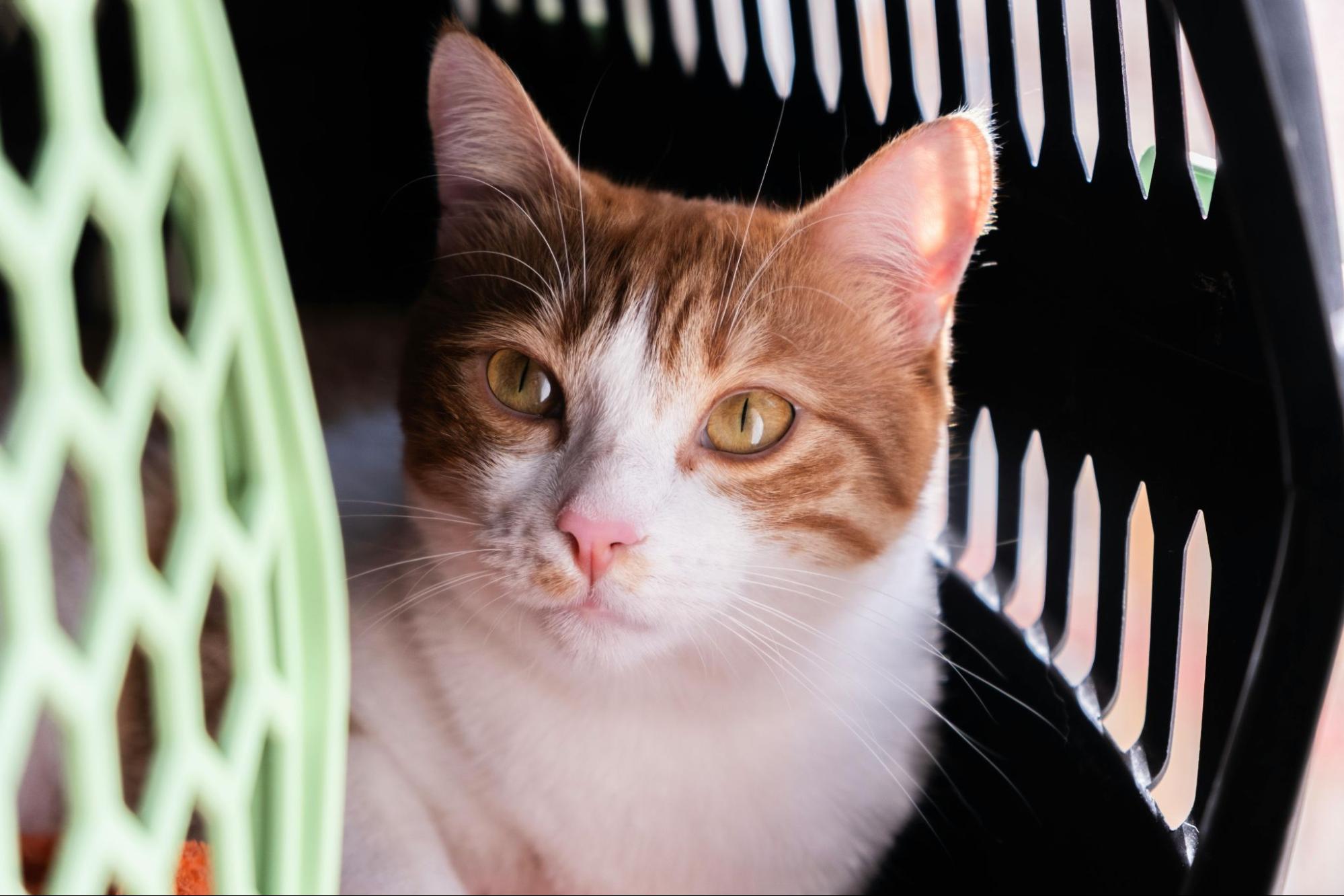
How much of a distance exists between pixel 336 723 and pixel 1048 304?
70 centimetres

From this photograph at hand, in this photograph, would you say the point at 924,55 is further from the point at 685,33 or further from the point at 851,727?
the point at 851,727

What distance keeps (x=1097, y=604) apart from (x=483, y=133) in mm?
691

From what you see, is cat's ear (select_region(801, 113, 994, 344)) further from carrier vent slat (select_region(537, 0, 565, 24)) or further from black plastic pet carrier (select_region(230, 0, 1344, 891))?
carrier vent slat (select_region(537, 0, 565, 24))

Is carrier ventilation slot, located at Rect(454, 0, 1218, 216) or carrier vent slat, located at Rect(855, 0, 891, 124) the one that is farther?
carrier vent slat, located at Rect(855, 0, 891, 124)

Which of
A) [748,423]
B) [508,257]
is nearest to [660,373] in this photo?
[748,423]

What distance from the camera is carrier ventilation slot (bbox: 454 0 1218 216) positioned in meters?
0.77

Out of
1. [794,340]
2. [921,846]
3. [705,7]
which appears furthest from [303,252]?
[921,846]

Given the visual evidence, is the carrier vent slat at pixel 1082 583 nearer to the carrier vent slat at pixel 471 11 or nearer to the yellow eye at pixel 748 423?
the yellow eye at pixel 748 423

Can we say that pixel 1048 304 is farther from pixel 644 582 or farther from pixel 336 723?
pixel 336 723

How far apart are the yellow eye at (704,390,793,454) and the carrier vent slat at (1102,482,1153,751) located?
1.00 ft

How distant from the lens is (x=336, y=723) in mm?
691

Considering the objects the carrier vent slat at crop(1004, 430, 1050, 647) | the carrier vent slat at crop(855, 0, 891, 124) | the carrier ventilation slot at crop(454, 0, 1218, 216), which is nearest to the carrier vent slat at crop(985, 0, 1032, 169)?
the carrier ventilation slot at crop(454, 0, 1218, 216)

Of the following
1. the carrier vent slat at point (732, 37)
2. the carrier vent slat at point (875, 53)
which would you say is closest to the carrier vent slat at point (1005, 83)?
the carrier vent slat at point (875, 53)

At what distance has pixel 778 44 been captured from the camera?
118 centimetres
